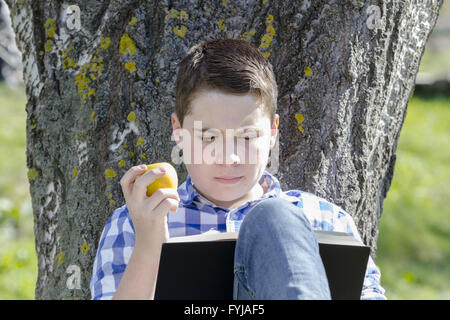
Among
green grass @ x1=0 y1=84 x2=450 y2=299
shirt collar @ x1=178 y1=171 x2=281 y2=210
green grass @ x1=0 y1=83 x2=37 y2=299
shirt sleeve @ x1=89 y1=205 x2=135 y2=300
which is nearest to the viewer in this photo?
shirt sleeve @ x1=89 y1=205 x2=135 y2=300

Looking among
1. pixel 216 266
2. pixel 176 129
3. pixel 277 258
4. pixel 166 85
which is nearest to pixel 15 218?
pixel 166 85

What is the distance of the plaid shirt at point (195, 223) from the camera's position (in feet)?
6.57

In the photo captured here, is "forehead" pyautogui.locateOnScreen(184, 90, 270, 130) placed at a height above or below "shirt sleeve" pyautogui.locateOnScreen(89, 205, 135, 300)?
above

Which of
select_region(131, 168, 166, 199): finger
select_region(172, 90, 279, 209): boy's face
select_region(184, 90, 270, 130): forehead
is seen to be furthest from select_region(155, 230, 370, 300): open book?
select_region(184, 90, 270, 130): forehead

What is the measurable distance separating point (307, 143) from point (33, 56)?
1.22 m

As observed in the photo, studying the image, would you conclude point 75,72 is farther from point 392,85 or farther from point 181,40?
point 392,85

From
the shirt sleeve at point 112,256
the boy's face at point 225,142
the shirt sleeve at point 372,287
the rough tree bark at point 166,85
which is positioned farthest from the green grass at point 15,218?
the shirt sleeve at point 372,287

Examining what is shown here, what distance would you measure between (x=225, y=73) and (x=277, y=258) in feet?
2.36

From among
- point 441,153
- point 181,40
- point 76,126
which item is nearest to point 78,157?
point 76,126

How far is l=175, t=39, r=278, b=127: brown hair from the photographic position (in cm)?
202

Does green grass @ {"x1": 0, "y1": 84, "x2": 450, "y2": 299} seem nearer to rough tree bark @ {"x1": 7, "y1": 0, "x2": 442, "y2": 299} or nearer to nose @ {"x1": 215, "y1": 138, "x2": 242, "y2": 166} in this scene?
rough tree bark @ {"x1": 7, "y1": 0, "x2": 442, "y2": 299}

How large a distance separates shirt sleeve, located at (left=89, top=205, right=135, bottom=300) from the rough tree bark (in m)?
0.27

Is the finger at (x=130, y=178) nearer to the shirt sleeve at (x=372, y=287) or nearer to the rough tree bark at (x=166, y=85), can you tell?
the rough tree bark at (x=166, y=85)
